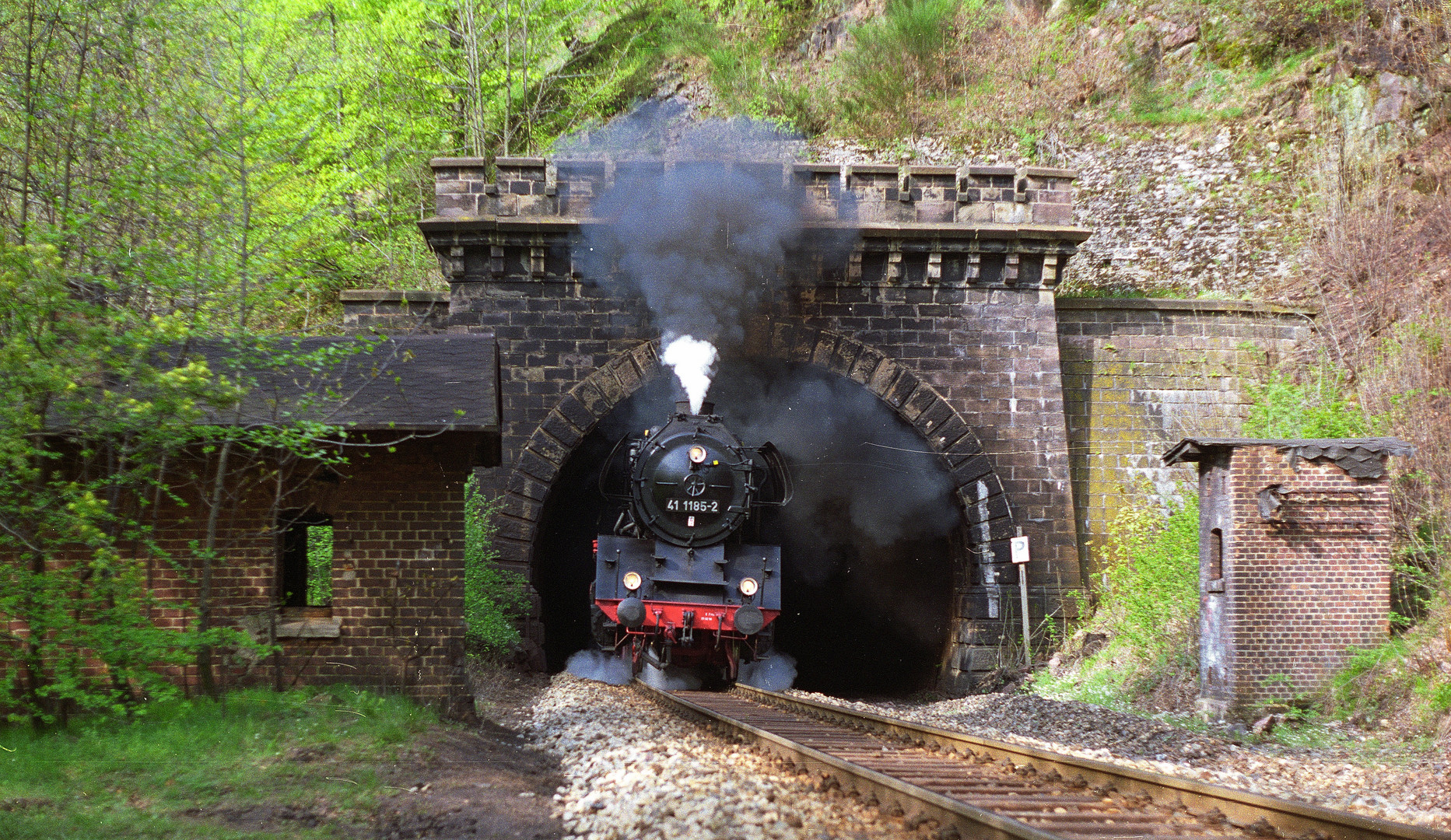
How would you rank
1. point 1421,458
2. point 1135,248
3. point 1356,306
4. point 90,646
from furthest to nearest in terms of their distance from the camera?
point 1135,248 < point 1356,306 < point 1421,458 < point 90,646

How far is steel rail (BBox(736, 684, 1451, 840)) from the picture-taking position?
448 cm

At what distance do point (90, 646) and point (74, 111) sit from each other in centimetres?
352

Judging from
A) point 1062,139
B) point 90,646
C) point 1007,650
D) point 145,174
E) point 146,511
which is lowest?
point 1007,650

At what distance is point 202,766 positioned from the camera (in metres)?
6.55

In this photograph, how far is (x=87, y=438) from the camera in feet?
22.9

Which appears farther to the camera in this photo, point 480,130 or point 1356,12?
point 480,130

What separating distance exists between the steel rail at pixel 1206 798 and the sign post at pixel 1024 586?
5975mm

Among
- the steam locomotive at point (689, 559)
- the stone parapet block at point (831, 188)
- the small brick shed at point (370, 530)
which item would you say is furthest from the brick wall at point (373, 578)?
the stone parapet block at point (831, 188)

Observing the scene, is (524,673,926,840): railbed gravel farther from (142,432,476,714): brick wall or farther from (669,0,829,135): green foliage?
(669,0,829,135): green foliage

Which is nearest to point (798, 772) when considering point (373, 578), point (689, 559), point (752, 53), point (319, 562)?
point (373, 578)

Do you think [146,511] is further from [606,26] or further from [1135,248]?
[606,26]

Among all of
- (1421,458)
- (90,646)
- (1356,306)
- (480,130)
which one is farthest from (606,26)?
(90,646)

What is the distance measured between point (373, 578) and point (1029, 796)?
18.0ft

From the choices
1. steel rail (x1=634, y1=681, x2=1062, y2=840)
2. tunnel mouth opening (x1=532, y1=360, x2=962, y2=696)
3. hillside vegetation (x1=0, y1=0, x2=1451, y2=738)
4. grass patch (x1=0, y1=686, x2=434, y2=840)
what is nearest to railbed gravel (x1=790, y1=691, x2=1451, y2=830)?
hillside vegetation (x1=0, y1=0, x2=1451, y2=738)
